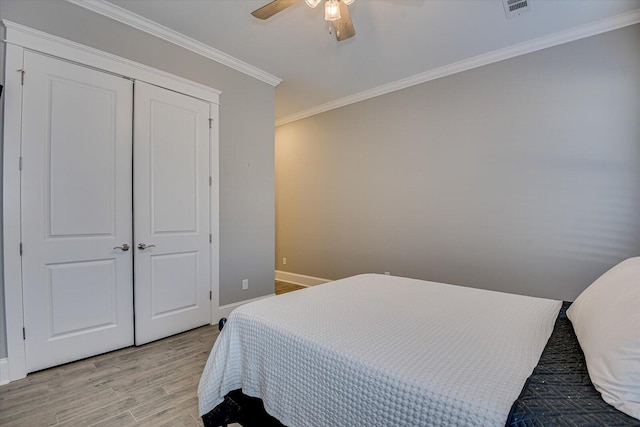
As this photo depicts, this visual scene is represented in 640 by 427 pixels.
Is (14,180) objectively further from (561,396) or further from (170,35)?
(561,396)

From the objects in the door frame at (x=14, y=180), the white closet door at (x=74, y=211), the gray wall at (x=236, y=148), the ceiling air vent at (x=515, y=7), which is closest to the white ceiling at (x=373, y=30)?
the ceiling air vent at (x=515, y=7)

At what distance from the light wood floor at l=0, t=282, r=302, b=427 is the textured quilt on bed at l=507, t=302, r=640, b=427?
162 centimetres

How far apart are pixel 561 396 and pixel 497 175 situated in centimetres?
276

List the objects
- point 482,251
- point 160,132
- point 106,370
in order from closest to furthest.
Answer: point 106,370 → point 160,132 → point 482,251

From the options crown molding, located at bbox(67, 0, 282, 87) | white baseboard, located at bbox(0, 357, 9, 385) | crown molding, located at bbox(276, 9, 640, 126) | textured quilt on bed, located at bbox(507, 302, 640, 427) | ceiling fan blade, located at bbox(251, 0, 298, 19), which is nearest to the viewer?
textured quilt on bed, located at bbox(507, 302, 640, 427)

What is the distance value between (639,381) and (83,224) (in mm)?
3089

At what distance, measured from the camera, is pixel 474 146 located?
3301 mm

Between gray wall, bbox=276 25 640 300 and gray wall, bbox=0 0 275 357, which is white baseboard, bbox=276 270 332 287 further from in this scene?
gray wall, bbox=0 0 275 357

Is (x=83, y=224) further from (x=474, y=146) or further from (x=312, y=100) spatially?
(x=474, y=146)

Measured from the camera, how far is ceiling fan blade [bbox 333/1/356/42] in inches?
74.9

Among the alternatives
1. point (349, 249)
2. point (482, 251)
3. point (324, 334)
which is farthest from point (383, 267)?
point (324, 334)

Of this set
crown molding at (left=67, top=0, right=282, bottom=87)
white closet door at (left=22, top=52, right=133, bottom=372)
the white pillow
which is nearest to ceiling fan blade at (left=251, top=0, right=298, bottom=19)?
crown molding at (left=67, top=0, right=282, bottom=87)

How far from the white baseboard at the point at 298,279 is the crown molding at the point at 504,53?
8.58 feet

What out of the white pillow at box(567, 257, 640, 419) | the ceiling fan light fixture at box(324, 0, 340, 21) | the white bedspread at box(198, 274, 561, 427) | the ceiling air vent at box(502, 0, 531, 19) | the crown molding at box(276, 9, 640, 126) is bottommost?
the white bedspread at box(198, 274, 561, 427)
